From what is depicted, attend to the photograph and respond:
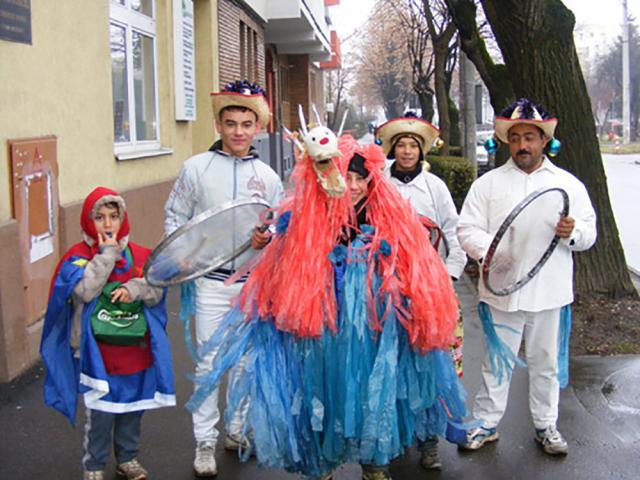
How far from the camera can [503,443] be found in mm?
4508

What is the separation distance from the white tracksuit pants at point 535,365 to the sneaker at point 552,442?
36mm

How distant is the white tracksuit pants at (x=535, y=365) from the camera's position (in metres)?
4.31

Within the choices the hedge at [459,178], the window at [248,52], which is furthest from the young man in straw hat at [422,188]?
the window at [248,52]

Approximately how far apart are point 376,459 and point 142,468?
133 cm

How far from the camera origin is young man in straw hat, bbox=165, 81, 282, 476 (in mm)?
4066

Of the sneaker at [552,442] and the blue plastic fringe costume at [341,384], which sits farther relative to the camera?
the sneaker at [552,442]

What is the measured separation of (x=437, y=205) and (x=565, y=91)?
3.52 meters

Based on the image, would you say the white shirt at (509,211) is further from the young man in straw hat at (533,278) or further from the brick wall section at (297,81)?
the brick wall section at (297,81)

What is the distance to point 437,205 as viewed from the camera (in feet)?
13.8

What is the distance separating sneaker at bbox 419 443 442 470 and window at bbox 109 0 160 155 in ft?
16.6

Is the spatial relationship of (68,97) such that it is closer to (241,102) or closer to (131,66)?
(131,66)

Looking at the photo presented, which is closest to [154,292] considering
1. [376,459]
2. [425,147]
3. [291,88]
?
[376,459]

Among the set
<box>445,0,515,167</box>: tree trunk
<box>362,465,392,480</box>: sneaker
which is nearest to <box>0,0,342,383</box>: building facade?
<box>362,465,392,480</box>: sneaker

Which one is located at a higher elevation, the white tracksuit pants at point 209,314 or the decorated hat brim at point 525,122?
the decorated hat brim at point 525,122
